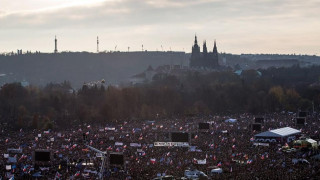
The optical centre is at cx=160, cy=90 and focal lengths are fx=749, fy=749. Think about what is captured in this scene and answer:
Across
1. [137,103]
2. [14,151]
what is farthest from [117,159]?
[137,103]

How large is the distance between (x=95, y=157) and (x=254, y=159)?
10191mm

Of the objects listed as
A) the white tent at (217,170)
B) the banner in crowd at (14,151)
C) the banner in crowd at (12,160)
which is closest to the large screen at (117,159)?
the white tent at (217,170)

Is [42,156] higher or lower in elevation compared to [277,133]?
higher

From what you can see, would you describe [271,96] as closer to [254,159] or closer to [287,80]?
[287,80]

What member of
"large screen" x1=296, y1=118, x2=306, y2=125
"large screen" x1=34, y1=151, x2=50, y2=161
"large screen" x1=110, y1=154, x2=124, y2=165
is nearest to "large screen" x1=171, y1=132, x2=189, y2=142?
"large screen" x1=34, y1=151, x2=50, y2=161

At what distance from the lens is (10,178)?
39.7 meters

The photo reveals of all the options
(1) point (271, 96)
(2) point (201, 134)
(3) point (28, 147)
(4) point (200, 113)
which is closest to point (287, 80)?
(1) point (271, 96)

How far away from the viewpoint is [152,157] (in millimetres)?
48969

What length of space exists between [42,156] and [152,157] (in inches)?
304

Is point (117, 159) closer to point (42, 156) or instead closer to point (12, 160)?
point (42, 156)

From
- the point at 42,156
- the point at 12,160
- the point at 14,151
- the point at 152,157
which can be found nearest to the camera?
the point at 42,156

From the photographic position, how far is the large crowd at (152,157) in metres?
41.1

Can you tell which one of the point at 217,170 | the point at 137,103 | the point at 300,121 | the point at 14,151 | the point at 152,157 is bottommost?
the point at 137,103

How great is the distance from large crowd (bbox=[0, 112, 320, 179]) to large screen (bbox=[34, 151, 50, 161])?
520mm
